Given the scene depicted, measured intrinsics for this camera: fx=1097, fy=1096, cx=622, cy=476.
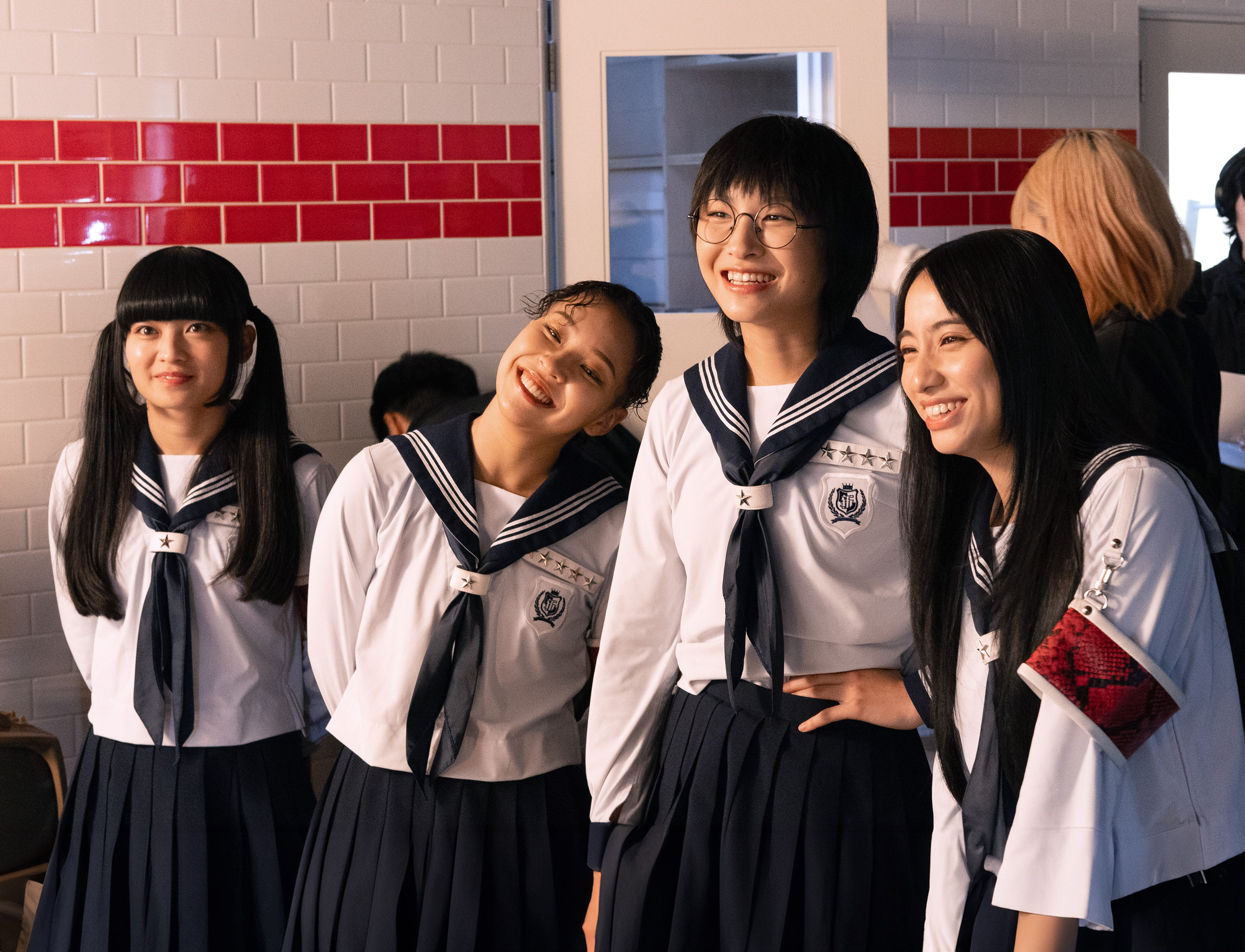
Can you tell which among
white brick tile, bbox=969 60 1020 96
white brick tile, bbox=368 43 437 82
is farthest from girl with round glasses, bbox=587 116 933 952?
white brick tile, bbox=969 60 1020 96

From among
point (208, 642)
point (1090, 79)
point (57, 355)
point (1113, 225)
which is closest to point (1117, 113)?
point (1090, 79)

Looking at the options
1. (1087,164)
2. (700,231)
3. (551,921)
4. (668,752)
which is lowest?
(551,921)

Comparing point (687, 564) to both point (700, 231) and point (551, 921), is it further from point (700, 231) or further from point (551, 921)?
point (551, 921)

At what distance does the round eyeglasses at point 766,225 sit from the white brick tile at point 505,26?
5.48 feet

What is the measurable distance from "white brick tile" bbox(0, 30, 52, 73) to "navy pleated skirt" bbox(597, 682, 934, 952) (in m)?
2.26

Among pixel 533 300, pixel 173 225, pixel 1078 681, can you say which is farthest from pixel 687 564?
pixel 173 225

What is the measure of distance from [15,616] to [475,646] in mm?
1715

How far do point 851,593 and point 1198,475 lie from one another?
83 cm

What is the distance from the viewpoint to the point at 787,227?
4.92 ft

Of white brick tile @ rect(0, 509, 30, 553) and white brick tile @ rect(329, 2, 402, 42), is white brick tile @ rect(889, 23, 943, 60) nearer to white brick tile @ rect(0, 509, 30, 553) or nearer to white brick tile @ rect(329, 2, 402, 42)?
white brick tile @ rect(329, 2, 402, 42)

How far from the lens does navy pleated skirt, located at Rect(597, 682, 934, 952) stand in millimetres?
1508

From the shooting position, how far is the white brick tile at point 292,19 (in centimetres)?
277

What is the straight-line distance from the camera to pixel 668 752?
1.57 metres

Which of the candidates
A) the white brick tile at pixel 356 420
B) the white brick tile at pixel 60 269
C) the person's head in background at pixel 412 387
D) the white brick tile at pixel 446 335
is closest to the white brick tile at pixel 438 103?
the white brick tile at pixel 446 335
